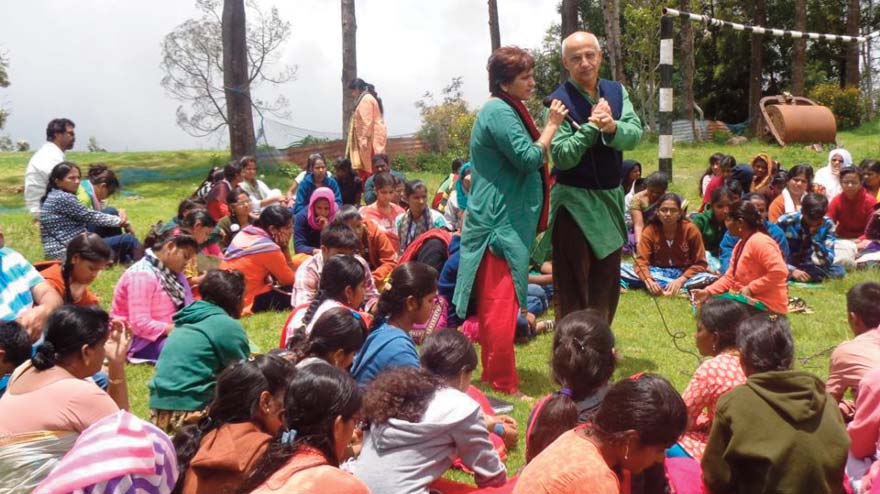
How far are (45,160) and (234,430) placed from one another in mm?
6124

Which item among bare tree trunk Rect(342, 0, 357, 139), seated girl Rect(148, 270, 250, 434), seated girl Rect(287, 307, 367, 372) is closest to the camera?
seated girl Rect(287, 307, 367, 372)

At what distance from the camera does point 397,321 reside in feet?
13.8

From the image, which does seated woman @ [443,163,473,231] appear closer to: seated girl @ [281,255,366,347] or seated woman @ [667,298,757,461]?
seated girl @ [281,255,366,347]

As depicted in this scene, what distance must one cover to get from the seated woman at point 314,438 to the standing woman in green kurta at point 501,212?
2.06 metres

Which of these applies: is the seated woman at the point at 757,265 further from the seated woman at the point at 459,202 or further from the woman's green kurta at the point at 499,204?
the seated woman at the point at 459,202

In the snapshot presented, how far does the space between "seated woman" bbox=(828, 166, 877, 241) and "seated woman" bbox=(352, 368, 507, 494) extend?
24.3 feet

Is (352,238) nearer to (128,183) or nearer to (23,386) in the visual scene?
(23,386)

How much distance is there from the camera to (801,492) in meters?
2.98

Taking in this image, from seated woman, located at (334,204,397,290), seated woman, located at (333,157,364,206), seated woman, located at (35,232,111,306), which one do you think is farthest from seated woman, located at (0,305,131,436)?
seated woman, located at (333,157,364,206)

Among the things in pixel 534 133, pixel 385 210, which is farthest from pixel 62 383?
pixel 385 210

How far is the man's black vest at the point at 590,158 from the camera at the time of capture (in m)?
5.11

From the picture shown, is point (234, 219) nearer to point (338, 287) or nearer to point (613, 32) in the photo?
point (338, 287)

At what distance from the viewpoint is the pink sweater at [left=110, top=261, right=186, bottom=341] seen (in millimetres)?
5758

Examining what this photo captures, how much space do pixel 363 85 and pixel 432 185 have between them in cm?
455
